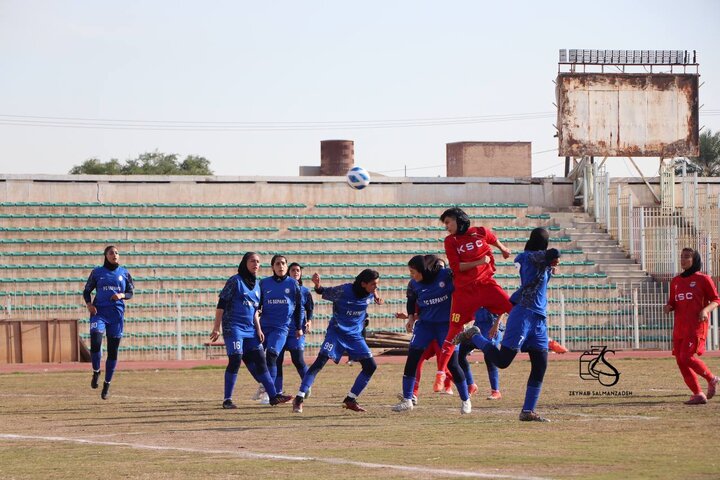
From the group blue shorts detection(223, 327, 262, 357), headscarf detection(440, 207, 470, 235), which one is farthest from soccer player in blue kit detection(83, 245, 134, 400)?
headscarf detection(440, 207, 470, 235)

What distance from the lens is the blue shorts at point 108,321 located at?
18.3 meters

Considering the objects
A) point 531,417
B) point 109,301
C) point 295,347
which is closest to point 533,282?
point 531,417

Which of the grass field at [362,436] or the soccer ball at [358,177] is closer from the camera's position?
the grass field at [362,436]

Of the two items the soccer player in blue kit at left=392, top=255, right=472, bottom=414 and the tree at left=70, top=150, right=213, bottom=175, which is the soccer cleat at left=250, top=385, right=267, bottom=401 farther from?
the tree at left=70, top=150, right=213, bottom=175

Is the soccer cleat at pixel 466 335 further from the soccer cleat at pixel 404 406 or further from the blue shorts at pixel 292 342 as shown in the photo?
the blue shorts at pixel 292 342

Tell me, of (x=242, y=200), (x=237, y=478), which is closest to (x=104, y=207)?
(x=242, y=200)

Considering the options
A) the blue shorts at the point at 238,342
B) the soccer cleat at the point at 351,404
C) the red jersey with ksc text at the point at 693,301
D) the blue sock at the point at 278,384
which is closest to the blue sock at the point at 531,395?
the soccer cleat at the point at 351,404

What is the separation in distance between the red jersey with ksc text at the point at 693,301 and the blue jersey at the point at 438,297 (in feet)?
9.79

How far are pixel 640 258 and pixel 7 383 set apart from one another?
1956 cm

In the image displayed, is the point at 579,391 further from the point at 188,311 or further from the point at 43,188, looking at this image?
the point at 43,188

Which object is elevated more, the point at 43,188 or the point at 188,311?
the point at 43,188

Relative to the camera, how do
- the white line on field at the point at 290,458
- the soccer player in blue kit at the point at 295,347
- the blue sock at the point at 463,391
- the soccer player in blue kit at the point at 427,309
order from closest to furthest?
the white line on field at the point at 290,458
the blue sock at the point at 463,391
the soccer player in blue kit at the point at 427,309
the soccer player in blue kit at the point at 295,347

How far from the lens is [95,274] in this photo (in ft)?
60.5

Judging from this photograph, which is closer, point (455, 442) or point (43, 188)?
point (455, 442)
